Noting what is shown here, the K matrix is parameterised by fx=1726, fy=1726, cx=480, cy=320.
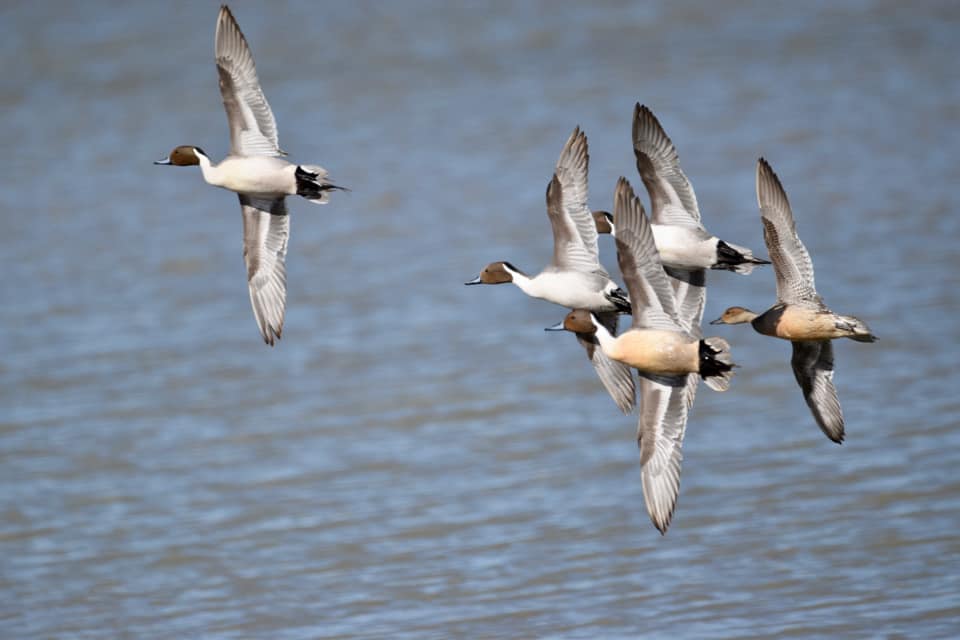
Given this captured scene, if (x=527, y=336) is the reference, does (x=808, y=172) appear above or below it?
above

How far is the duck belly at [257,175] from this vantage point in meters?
12.1

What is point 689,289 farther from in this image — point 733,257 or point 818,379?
point 818,379

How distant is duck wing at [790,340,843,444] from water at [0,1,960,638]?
2.66 m

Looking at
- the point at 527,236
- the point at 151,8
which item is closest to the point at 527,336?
the point at 527,236

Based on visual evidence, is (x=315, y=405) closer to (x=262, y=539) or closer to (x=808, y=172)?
(x=262, y=539)

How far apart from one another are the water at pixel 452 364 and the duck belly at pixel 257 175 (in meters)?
4.25

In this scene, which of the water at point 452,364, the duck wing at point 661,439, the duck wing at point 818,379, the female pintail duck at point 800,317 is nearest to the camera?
the female pintail duck at point 800,317

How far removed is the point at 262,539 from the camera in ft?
55.6

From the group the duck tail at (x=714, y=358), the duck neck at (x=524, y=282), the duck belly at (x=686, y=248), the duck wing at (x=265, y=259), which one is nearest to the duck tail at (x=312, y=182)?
the duck wing at (x=265, y=259)

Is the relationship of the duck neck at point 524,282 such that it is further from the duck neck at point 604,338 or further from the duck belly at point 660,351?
the duck belly at point 660,351

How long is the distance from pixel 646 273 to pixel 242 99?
3409mm

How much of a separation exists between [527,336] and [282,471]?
477cm

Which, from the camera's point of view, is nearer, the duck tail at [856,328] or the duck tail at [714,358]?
the duck tail at [714,358]

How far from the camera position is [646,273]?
1086cm
